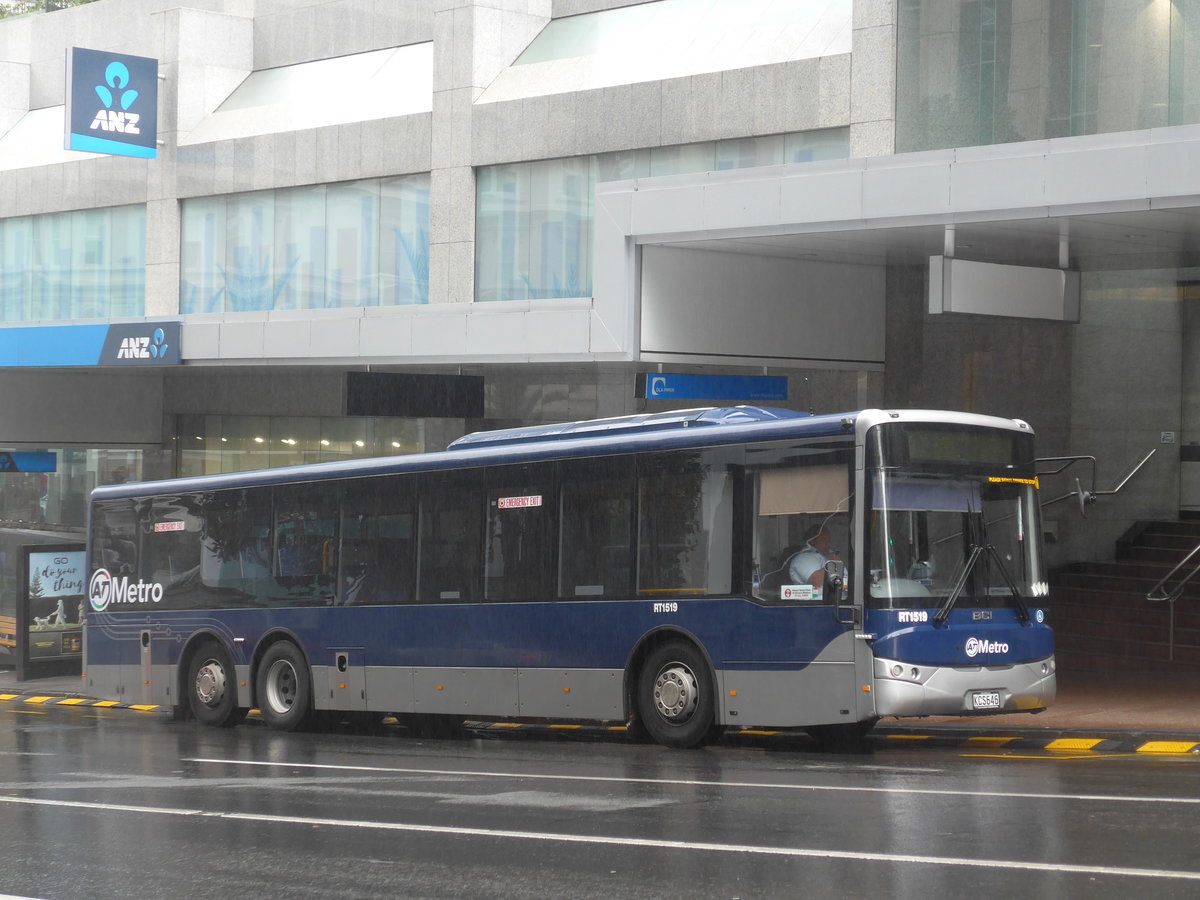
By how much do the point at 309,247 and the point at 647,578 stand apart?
651 inches

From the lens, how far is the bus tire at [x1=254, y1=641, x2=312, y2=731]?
18.3 metres

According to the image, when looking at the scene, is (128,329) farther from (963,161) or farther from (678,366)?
(963,161)

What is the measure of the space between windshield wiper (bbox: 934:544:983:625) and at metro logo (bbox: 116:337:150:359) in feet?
52.3

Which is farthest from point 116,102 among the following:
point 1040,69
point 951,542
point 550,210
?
point 951,542

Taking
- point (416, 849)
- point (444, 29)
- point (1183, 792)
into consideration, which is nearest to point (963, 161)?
point (1183, 792)

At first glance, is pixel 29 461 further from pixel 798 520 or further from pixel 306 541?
pixel 798 520

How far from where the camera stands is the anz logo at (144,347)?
1003 inches

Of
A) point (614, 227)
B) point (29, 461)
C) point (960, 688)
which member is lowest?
point (960, 688)

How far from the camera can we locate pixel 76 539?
95.5 feet

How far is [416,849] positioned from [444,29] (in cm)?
2014

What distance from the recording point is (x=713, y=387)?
2094cm

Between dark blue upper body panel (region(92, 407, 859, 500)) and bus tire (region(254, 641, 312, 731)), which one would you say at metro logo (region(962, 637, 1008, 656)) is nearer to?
dark blue upper body panel (region(92, 407, 859, 500))

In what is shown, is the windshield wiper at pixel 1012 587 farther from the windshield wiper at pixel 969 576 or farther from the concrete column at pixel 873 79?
the concrete column at pixel 873 79

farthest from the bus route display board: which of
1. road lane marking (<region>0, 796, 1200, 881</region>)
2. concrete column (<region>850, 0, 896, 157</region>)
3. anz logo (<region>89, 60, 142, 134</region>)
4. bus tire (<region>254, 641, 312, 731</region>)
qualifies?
road lane marking (<region>0, 796, 1200, 881</region>)
